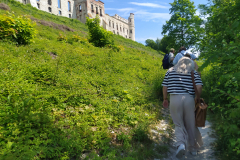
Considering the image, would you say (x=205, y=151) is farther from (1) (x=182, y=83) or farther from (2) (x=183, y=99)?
(1) (x=182, y=83)

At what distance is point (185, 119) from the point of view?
343 cm

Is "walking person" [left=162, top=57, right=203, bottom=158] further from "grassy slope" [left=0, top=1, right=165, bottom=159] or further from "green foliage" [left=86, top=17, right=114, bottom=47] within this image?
"green foliage" [left=86, top=17, right=114, bottom=47]

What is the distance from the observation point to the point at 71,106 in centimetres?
445

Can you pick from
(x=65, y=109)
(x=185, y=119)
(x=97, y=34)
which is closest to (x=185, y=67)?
(x=185, y=119)

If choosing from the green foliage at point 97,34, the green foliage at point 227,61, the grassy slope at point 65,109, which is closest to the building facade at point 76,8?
the green foliage at point 97,34

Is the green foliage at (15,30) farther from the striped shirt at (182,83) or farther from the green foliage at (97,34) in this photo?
the striped shirt at (182,83)

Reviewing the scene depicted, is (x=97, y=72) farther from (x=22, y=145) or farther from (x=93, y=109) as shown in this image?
(x=22, y=145)

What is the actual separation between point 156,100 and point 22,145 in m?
5.08

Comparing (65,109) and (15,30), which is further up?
(15,30)

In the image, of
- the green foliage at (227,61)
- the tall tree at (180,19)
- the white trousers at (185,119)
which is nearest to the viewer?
the green foliage at (227,61)

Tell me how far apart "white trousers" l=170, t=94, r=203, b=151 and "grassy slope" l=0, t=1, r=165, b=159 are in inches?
30.6

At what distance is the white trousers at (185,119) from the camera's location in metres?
3.27

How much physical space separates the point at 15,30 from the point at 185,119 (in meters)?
7.98

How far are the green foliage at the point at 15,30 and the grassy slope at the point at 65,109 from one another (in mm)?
637
